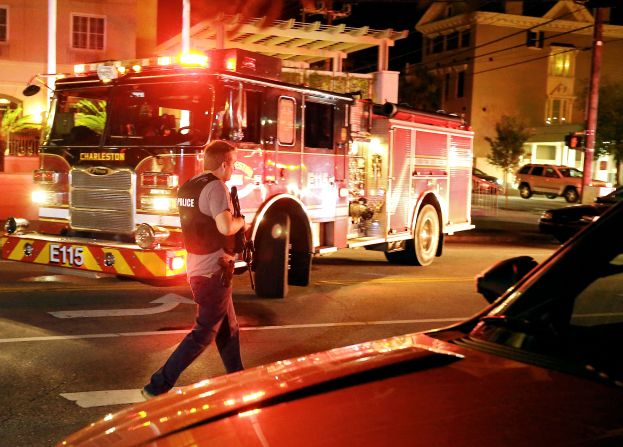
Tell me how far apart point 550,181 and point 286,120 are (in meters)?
30.0

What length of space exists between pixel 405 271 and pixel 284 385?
995 cm

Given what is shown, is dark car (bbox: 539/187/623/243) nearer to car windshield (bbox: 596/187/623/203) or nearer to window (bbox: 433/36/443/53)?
car windshield (bbox: 596/187/623/203)

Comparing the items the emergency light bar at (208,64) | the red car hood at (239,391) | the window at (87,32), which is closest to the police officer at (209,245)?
the red car hood at (239,391)

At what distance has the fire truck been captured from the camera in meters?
8.07

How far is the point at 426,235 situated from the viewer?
42.4 ft

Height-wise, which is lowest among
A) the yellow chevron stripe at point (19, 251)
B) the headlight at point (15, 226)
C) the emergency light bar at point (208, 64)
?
the yellow chevron stripe at point (19, 251)

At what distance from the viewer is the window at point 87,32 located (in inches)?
1053

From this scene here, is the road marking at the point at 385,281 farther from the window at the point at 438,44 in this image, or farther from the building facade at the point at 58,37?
the window at the point at 438,44

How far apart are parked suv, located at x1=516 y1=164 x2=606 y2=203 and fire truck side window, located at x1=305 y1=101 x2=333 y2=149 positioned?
27341 millimetres

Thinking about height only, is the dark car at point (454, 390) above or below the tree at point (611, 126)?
below

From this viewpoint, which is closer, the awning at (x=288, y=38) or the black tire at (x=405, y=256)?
the black tire at (x=405, y=256)

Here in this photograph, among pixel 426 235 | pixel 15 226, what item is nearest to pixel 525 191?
pixel 426 235

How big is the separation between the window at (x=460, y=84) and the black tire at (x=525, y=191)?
10.9 m

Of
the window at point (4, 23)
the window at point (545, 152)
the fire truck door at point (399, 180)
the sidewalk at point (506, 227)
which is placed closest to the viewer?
the fire truck door at point (399, 180)
